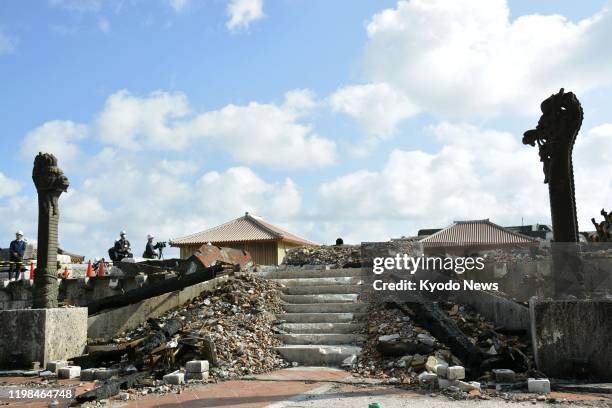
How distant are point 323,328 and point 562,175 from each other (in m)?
4.38

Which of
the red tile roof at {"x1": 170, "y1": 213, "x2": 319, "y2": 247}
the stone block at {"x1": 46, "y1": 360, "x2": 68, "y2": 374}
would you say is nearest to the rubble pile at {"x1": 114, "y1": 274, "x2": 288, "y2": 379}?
the stone block at {"x1": 46, "y1": 360, "x2": 68, "y2": 374}

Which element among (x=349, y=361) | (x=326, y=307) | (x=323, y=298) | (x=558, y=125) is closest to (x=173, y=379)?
(x=349, y=361)

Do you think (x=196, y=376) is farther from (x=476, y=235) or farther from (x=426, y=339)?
(x=476, y=235)

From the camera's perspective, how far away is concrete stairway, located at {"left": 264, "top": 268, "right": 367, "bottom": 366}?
7.94 m

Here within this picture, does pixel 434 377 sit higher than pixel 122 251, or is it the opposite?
pixel 122 251

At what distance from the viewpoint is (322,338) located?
849 centimetres

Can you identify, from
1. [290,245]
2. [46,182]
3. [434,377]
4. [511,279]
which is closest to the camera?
[434,377]

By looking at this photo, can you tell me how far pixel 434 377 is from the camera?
6078 mm

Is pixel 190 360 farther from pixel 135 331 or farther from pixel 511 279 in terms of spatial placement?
pixel 511 279

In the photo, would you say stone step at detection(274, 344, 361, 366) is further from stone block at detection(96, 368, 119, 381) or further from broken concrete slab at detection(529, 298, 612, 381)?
broken concrete slab at detection(529, 298, 612, 381)

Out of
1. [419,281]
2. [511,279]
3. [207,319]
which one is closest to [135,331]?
[207,319]

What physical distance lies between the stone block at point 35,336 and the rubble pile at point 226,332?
981 millimetres

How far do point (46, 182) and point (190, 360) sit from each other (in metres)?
4.17

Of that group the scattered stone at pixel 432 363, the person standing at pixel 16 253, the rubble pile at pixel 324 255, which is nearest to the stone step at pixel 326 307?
the scattered stone at pixel 432 363
